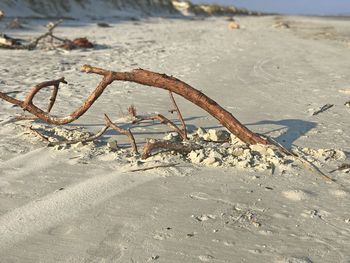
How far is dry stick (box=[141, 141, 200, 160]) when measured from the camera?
10.2ft

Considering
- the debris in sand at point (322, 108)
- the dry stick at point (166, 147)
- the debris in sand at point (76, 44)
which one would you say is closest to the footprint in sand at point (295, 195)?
the dry stick at point (166, 147)

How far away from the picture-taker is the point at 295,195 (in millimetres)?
2762

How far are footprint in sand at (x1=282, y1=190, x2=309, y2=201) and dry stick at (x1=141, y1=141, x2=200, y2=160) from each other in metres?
0.76

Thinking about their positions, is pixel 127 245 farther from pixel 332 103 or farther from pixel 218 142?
pixel 332 103

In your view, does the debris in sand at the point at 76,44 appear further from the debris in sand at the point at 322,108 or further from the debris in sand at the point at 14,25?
the debris in sand at the point at 322,108

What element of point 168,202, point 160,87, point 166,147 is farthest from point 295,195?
point 160,87

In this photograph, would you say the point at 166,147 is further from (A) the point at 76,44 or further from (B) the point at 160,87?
(A) the point at 76,44

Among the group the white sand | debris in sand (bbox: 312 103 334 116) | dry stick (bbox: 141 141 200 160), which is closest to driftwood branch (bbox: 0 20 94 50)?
Answer: the white sand

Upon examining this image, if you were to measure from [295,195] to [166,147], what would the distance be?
2.99 ft

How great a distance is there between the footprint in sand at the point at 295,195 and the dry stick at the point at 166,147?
0.76 m

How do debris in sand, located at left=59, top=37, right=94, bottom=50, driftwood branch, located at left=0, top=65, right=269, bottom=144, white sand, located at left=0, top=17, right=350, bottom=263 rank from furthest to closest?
debris in sand, located at left=59, top=37, right=94, bottom=50
driftwood branch, located at left=0, top=65, right=269, bottom=144
white sand, located at left=0, top=17, right=350, bottom=263

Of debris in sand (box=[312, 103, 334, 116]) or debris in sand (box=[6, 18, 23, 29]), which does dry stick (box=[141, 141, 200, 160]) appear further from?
debris in sand (box=[6, 18, 23, 29])

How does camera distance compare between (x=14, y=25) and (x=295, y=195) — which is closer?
(x=295, y=195)

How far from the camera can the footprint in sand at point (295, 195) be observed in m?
2.73
